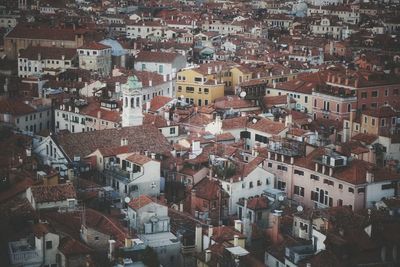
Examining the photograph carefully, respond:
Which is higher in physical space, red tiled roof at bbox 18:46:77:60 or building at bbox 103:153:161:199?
red tiled roof at bbox 18:46:77:60

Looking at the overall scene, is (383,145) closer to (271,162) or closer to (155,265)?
(271,162)

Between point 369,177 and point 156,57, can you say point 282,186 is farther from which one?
point 156,57

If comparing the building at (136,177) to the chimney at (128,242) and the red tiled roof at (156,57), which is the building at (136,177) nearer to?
the chimney at (128,242)

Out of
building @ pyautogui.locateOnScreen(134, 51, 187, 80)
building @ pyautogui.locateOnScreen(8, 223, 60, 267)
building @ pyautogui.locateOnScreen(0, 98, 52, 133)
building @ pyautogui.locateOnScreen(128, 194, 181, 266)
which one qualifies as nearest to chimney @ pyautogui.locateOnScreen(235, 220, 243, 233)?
building @ pyautogui.locateOnScreen(128, 194, 181, 266)

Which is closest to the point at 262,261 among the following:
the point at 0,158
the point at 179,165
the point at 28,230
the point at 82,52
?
the point at 28,230

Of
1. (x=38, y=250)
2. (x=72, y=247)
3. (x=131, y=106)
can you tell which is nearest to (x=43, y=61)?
(x=131, y=106)

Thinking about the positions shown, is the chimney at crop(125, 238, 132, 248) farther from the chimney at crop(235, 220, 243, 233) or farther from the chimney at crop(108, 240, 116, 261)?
the chimney at crop(235, 220, 243, 233)
